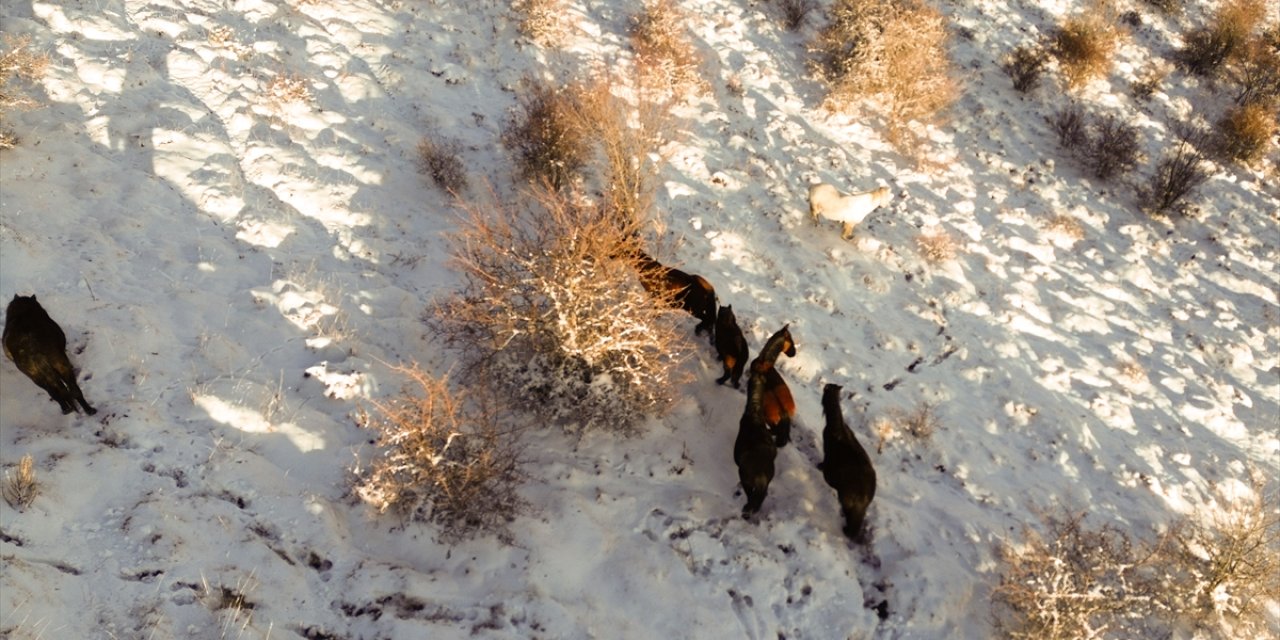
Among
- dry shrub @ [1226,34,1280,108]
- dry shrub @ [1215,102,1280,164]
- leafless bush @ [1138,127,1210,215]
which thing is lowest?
leafless bush @ [1138,127,1210,215]

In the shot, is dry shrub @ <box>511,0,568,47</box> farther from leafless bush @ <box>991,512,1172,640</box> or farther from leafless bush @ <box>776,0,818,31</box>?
leafless bush @ <box>991,512,1172,640</box>

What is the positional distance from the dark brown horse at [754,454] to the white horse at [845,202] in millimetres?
3997

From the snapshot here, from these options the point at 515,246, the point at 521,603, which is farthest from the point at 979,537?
the point at 515,246

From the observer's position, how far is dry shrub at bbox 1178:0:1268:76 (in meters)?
12.7

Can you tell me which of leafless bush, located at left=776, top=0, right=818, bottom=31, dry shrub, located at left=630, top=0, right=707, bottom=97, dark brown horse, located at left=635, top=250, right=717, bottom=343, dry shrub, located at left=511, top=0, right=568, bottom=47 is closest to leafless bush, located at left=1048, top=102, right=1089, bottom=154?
leafless bush, located at left=776, top=0, right=818, bottom=31

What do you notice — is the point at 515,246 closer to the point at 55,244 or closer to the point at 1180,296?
the point at 55,244

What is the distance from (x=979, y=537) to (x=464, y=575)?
464cm

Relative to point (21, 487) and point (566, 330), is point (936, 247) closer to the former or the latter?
point (566, 330)

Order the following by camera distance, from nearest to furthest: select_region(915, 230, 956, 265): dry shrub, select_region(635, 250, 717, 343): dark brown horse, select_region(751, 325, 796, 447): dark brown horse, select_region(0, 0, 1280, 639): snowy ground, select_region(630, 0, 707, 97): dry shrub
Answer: select_region(0, 0, 1280, 639): snowy ground
select_region(751, 325, 796, 447): dark brown horse
select_region(635, 250, 717, 343): dark brown horse
select_region(915, 230, 956, 265): dry shrub
select_region(630, 0, 707, 97): dry shrub

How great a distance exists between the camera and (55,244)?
21.2 ft

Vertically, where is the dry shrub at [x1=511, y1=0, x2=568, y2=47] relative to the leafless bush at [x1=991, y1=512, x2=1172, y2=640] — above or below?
above

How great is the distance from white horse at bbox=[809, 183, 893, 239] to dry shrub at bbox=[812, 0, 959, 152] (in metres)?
2.66

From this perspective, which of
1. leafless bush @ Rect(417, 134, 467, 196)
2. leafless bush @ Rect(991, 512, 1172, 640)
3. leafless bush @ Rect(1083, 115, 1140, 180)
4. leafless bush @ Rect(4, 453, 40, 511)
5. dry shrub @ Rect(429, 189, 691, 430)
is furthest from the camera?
leafless bush @ Rect(1083, 115, 1140, 180)

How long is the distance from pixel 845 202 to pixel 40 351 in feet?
28.3
